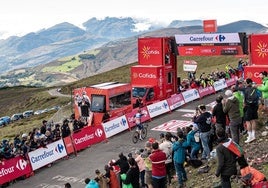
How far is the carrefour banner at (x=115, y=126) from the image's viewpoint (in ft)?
86.5

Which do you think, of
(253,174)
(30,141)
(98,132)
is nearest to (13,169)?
→ (30,141)

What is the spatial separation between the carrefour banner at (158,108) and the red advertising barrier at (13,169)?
450 inches

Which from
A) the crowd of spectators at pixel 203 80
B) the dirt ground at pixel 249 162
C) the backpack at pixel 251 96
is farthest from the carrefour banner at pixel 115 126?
the backpack at pixel 251 96

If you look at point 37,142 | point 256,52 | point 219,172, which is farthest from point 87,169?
point 256,52

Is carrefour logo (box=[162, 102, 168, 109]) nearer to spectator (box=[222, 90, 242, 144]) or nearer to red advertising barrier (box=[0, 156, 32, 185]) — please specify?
red advertising barrier (box=[0, 156, 32, 185])

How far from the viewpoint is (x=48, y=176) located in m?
20.9

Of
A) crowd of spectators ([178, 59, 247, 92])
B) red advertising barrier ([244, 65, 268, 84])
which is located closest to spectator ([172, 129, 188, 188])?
red advertising barrier ([244, 65, 268, 84])

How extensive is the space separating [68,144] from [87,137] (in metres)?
1.66

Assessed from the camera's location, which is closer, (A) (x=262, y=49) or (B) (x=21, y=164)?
(B) (x=21, y=164)

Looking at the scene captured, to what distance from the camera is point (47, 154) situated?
22.2 meters

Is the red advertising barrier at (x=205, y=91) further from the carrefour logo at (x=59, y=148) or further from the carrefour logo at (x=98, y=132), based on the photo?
the carrefour logo at (x=59, y=148)

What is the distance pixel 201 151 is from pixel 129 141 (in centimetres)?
911

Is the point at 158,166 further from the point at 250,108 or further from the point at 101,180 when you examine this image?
the point at 250,108

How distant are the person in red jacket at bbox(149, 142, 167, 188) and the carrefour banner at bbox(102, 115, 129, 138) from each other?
14.0 metres
